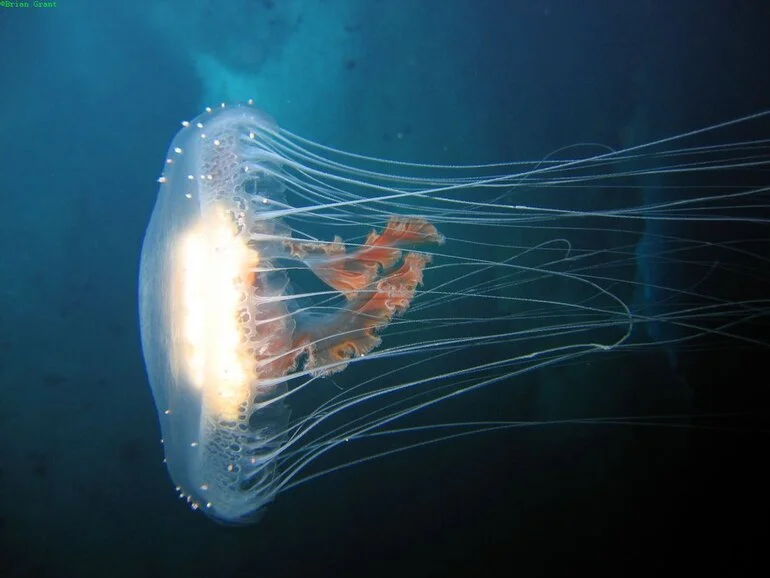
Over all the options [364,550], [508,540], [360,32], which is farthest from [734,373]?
[360,32]

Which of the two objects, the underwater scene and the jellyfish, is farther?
the underwater scene

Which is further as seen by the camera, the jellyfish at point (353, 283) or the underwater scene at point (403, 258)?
the underwater scene at point (403, 258)

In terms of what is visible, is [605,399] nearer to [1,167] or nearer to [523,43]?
[523,43]
